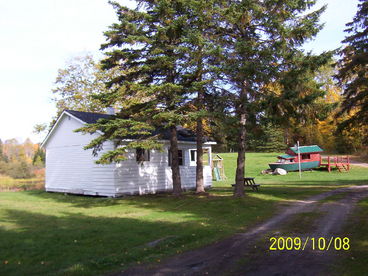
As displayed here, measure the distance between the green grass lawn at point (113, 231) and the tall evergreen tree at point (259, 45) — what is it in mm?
3297

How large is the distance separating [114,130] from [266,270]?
34.1ft

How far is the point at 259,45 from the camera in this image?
14352 mm

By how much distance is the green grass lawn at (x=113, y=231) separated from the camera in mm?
6363

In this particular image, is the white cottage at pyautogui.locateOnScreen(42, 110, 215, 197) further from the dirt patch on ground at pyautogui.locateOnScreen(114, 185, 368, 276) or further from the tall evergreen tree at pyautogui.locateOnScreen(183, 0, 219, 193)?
the dirt patch on ground at pyautogui.locateOnScreen(114, 185, 368, 276)

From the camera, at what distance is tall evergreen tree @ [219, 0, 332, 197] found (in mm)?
13258

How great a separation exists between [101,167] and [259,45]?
10.8 meters

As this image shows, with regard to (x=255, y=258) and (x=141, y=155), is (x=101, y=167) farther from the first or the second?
(x=255, y=258)

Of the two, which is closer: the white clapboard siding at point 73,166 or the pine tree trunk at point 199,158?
the pine tree trunk at point 199,158

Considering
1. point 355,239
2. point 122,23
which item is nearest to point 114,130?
point 122,23

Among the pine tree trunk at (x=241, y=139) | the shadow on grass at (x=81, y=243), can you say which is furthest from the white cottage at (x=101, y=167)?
the shadow on grass at (x=81, y=243)

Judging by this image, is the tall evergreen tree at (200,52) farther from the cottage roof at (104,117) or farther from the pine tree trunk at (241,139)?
the cottage roof at (104,117)
